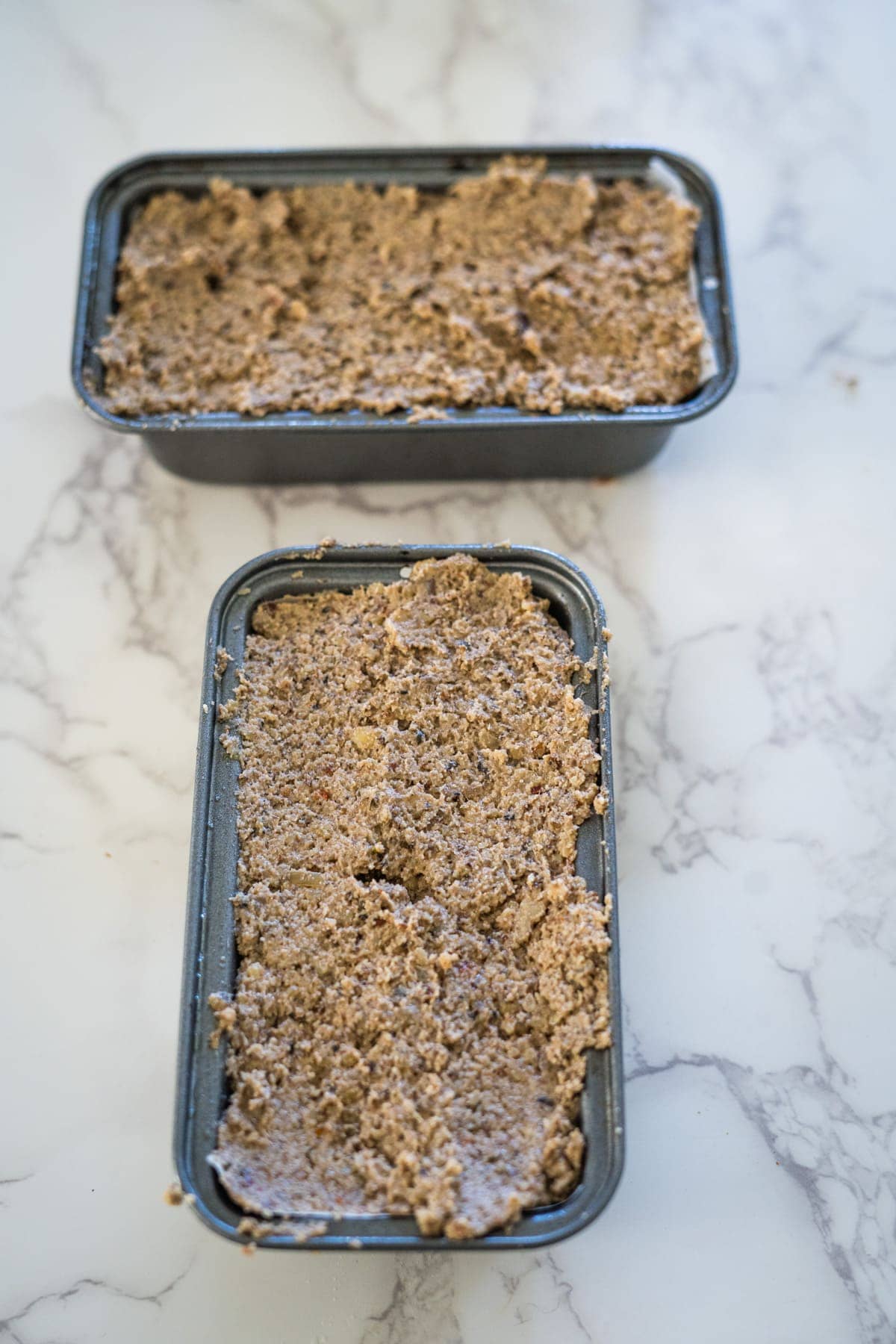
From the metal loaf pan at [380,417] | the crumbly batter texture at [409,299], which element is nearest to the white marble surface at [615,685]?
the metal loaf pan at [380,417]

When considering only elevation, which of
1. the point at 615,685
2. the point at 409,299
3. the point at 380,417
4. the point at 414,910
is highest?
the point at 409,299

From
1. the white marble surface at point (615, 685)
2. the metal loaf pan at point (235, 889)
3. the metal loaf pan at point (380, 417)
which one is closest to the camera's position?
the metal loaf pan at point (235, 889)

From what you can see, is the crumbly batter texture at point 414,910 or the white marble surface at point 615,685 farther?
the white marble surface at point 615,685

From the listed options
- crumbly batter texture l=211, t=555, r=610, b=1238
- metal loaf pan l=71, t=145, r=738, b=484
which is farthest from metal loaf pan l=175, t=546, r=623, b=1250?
metal loaf pan l=71, t=145, r=738, b=484

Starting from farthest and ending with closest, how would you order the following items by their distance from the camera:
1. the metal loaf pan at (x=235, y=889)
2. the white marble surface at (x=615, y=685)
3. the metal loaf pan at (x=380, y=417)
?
1. the metal loaf pan at (x=380, y=417)
2. the white marble surface at (x=615, y=685)
3. the metal loaf pan at (x=235, y=889)

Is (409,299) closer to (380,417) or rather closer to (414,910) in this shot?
(380,417)

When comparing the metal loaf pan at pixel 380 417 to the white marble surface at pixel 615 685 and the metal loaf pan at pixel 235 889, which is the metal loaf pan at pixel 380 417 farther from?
the metal loaf pan at pixel 235 889

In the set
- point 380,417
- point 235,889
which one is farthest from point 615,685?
point 235,889
